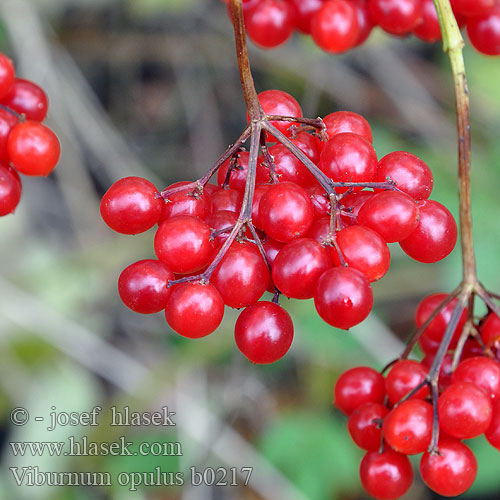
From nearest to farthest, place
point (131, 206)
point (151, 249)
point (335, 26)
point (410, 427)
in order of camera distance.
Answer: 1. point (131, 206)
2. point (410, 427)
3. point (335, 26)
4. point (151, 249)

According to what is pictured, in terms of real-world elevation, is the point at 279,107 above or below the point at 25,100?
below

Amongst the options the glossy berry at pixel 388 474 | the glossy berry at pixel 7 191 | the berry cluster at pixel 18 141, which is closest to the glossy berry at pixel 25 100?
the berry cluster at pixel 18 141

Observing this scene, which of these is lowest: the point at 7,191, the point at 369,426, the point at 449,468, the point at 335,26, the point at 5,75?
the point at 449,468

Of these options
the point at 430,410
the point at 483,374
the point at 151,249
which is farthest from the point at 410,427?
the point at 151,249

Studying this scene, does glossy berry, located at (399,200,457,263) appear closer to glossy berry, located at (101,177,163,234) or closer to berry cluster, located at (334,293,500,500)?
berry cluster, located at (334,293,500,500)

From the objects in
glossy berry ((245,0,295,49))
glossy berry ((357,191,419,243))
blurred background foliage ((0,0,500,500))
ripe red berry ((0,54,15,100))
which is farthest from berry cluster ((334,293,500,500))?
blurred background foliage ((0,0,500,500))

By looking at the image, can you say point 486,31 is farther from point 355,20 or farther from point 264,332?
point 264,332
